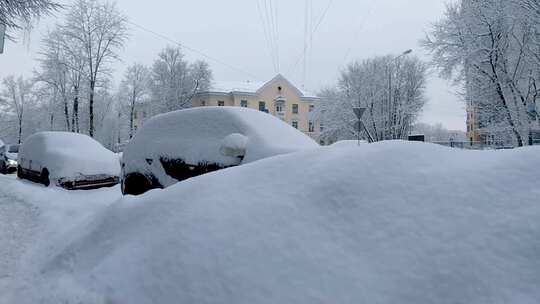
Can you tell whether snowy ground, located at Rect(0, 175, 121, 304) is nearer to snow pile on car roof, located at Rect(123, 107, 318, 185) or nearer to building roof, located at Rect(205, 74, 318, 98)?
snow pile on car roof, located at Rect(123, 107, 318, 185)

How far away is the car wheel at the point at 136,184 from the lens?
5.02 meters

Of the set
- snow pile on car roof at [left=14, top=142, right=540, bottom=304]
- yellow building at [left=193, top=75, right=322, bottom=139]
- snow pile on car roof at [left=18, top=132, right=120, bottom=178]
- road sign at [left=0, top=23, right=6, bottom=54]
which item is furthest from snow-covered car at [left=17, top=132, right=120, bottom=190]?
yellow building at [left=193, top=75, right=322, bottom=139]

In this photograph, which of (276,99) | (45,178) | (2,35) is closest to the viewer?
(2,35)

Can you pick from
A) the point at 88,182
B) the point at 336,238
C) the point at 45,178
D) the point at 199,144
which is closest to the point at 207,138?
the point at 199,144

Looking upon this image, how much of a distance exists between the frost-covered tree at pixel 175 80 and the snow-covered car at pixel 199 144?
30.8 meters

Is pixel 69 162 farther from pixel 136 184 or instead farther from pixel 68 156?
pixel 136 184

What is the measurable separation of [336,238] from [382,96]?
33.1 metres

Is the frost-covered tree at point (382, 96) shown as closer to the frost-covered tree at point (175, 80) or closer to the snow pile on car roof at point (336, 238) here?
the frost-covered tree at point (175, 80)

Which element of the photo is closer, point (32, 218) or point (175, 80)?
point (32, 218)

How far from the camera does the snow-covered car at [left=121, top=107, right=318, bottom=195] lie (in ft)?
A: 13.5

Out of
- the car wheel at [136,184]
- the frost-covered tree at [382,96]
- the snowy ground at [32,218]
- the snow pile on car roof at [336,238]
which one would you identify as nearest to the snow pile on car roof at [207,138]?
the car wheel at [136,184]

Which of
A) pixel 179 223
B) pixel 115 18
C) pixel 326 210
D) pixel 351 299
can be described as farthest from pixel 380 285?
pixel 115 18

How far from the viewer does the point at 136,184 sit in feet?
16.9

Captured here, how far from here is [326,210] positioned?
180 centimetres
